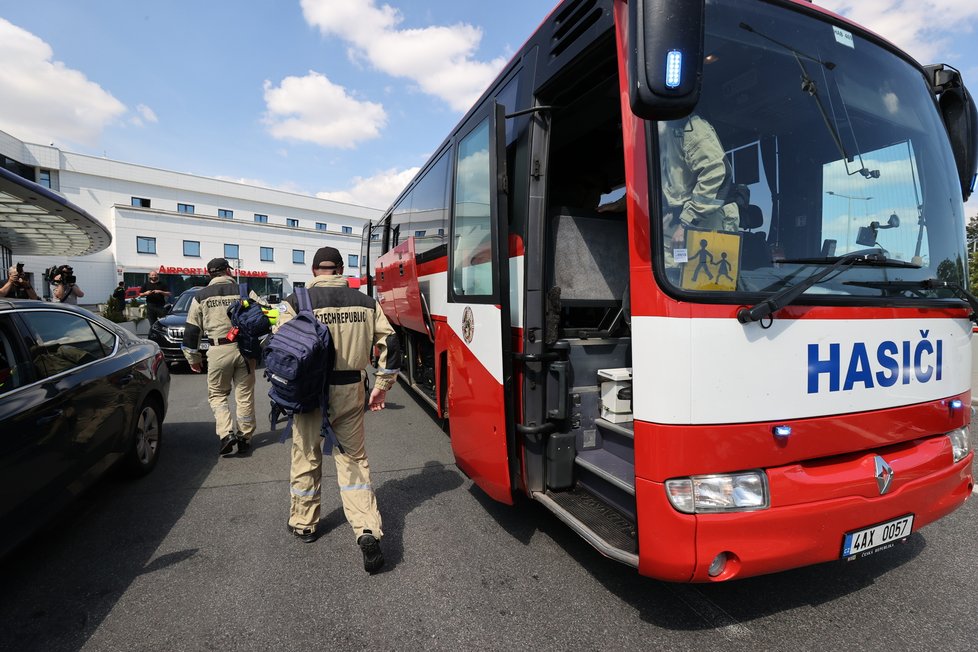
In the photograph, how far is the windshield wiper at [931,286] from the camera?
2.28 meters

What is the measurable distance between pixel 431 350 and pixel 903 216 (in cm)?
468

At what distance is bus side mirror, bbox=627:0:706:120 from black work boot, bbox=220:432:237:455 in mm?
4812

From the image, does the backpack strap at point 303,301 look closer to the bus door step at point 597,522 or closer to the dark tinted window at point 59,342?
the dark tinted window at point 59,342

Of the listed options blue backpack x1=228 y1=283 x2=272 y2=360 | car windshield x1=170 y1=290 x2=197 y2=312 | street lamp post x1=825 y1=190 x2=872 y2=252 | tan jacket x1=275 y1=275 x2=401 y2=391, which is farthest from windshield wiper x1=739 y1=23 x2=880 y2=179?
car windshield x1=170 y1=290 x2=197 y2=312

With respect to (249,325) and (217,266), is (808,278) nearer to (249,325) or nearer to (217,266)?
(249,325)

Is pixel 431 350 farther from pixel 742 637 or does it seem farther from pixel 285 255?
pixel 285 255

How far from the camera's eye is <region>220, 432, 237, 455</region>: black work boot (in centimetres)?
490

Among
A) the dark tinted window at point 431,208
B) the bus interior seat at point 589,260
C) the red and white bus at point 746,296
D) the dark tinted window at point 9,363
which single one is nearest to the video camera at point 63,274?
the dark tinted window at point 431,208

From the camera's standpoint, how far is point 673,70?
1737 millimetres

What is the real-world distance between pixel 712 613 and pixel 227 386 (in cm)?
473

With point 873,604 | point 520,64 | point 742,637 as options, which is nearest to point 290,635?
point 742,637

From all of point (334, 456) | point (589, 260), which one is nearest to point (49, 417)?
point (334, 456)

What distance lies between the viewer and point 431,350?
6.10m

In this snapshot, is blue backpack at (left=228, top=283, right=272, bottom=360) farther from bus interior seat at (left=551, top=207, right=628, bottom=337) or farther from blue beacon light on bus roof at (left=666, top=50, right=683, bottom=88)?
blue beacon light on bus roof at (left=666, top=50, right=683, bottom=88)
